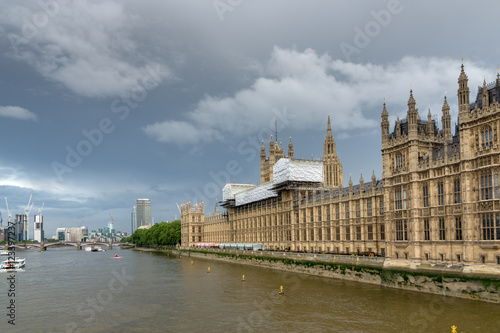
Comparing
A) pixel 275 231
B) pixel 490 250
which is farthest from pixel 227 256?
pixel 490 250

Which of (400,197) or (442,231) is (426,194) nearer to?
(400,197)

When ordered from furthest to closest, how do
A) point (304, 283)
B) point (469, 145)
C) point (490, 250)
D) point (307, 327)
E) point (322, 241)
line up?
point (322, 241) → point (304, 283) → point (469, 145) → point (490, 250) → point (307, 327)

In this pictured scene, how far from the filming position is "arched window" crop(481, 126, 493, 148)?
166 feet

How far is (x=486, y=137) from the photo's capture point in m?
51.1

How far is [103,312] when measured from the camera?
166 feet

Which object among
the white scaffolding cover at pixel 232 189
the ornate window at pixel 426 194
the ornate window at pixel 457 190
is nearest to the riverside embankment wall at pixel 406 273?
the ornate window at pixel 457 190

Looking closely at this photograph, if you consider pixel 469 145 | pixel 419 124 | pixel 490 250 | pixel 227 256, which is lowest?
pixel 227 256

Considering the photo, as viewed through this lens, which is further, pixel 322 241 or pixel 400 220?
pixel 322 241

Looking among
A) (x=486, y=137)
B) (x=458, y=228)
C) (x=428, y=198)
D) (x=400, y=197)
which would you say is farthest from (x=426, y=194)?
(x=486, y=137)

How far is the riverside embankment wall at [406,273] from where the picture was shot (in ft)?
159

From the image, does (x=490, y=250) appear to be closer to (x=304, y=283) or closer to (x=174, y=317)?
(x=304, y=283)

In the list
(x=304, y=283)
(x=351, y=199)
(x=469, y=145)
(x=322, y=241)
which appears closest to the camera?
(x=469, y=145)

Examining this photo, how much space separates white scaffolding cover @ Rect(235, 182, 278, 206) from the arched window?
2878 inches

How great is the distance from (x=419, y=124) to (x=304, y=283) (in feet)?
99.3
